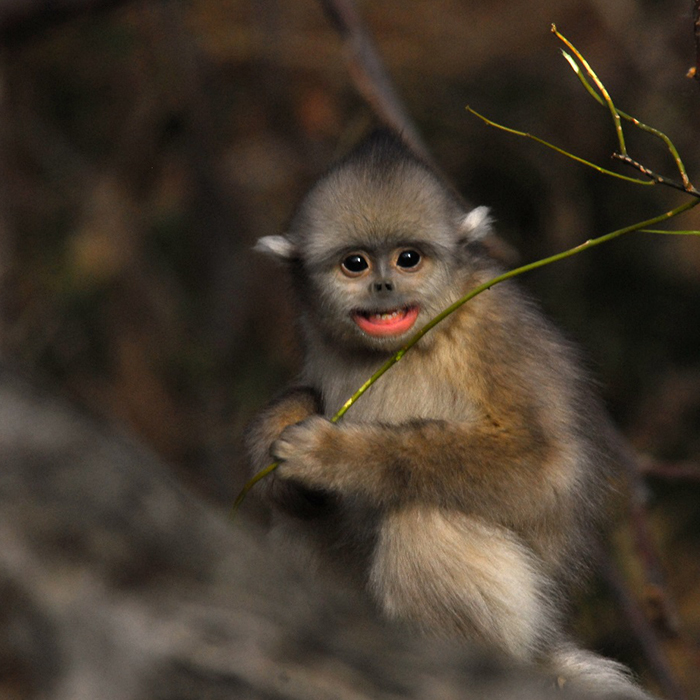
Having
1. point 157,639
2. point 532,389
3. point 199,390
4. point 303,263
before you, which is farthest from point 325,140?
point 157,639

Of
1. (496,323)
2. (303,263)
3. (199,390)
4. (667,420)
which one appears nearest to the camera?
(496,323)

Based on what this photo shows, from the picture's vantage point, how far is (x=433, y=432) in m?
4.53

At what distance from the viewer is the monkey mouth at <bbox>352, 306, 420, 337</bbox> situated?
→ 4.76 m

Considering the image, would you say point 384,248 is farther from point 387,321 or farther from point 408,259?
point 387,321

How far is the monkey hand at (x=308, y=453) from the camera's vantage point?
448cm

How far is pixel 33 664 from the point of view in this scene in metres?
2.17

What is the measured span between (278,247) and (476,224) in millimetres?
940

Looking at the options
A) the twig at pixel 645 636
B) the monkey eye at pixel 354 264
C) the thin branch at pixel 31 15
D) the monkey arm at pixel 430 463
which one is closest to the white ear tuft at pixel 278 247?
the monkey eye at pixel 354 264

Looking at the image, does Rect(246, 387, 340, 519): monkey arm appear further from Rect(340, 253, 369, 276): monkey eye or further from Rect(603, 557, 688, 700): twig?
Rect(603, 557, 688, 700): twig

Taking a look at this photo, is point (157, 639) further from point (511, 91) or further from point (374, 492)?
point (511, 91)

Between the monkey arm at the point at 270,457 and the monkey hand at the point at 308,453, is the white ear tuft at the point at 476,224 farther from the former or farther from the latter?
the monkey hand at the point at 308,453

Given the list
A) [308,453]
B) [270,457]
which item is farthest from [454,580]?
[270,457]

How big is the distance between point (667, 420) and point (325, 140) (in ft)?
15.3

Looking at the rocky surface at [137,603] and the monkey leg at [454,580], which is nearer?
the rocky surface at [137,603]
